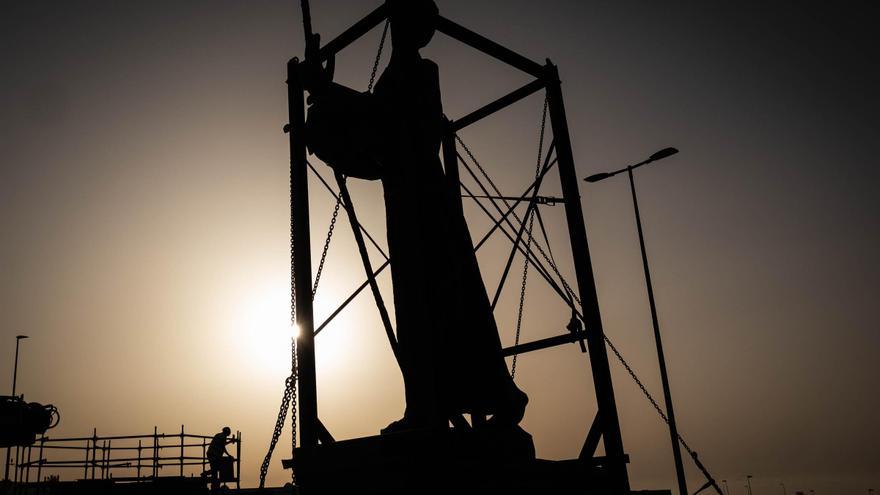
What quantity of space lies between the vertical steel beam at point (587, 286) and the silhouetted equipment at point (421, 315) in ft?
0.04

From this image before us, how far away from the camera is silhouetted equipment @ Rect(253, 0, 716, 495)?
17.5 feet

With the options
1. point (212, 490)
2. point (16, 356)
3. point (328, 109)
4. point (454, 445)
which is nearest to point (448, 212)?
point (328, 109)

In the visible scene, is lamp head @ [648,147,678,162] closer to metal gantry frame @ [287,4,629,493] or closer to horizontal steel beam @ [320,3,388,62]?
metal gantry frame @ [287,4,629,493]

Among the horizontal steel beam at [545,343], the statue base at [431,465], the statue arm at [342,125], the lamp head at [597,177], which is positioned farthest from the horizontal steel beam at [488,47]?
the lamp head at [597,177]

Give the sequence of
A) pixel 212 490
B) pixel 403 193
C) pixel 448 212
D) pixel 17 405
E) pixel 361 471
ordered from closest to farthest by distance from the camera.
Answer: pixel 361 471, pixel 403 193, pixel 448 212, pixel 17 405, pixel 212 490

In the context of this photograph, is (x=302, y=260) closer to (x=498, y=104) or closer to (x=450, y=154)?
(x=450, y=154)

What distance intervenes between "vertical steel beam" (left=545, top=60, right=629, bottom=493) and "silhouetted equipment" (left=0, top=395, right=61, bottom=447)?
17.0 metres

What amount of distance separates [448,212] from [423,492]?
2.91m

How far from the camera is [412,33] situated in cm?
657

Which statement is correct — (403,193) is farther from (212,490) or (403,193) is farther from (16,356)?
(16,356)

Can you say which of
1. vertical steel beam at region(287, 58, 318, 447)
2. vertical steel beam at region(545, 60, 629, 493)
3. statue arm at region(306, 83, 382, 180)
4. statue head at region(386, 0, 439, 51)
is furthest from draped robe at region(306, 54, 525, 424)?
vertical steel beam at region(545, 60, 629, 493)

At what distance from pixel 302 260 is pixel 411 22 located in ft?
8.54

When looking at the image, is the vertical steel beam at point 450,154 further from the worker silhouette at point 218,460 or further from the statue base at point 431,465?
the worker silhouette at point 218,460

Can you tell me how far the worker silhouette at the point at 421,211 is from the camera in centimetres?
626
